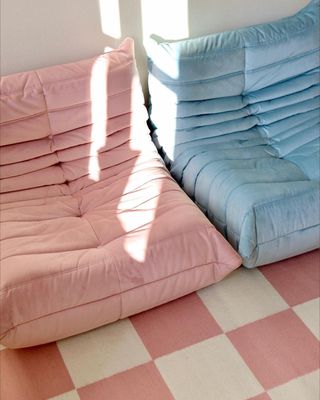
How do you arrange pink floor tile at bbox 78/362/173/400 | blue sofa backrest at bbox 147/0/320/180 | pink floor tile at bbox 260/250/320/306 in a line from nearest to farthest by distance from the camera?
pink floor tile at bbox 78/362/173/400
pink floor tile at bbox 260/250/320/306
blue sofa backrest at bbox 147/0/320/180

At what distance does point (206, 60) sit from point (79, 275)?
1.08m

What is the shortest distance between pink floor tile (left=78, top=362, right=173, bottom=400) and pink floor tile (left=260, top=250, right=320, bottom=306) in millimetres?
614

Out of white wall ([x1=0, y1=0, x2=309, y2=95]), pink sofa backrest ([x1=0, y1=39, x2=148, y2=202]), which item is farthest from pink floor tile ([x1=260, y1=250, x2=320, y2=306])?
white wall ([x1=0, y1=0, x2=309, y2=95])

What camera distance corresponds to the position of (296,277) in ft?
7.30

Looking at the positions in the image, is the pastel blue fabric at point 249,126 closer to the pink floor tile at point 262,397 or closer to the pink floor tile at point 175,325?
the pink floor tile at point 175,325

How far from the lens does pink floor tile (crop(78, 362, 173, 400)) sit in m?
1.78

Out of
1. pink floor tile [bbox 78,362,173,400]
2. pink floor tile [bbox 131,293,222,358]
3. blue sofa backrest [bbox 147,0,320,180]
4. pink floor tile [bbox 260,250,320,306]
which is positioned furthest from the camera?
blue sofa backrest [bbox 147,0,320,180]

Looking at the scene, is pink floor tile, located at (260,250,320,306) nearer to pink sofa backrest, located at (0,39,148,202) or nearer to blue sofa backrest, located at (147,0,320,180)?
blue sofa backrest, located at (147,0,320,180)

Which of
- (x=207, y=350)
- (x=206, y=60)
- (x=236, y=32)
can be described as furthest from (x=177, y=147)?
(x=207, y=350)

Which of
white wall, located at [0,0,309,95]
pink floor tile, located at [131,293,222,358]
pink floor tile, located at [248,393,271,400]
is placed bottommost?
pink floor tile, located at [248,393,271,400]

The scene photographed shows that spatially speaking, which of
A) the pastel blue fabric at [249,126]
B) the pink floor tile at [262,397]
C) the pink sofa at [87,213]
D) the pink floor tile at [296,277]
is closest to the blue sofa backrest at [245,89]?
the pastel blue fabric at [249,126]

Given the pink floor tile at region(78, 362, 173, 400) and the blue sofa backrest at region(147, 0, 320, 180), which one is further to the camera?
the blue sofa backrest at region(147, 0, 320, 180)

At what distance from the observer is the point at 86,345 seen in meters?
1.94

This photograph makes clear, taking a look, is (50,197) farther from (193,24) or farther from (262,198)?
(193,24)
